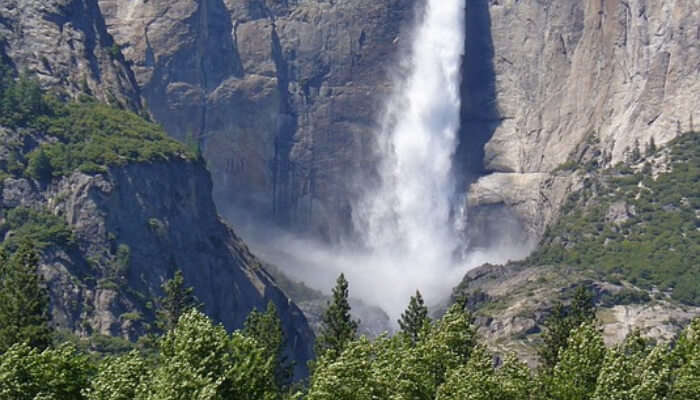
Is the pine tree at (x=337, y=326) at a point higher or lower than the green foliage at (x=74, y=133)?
lower

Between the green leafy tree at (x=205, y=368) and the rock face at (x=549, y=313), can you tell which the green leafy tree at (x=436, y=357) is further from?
the rock face at (x=549, y=313)

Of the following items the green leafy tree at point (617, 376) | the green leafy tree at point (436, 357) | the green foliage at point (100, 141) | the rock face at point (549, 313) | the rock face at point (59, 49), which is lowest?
the green leafy tree at point (617, 376)

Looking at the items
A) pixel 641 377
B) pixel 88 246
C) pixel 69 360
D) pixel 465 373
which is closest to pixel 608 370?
pixel 641 377

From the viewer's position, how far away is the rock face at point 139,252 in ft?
502

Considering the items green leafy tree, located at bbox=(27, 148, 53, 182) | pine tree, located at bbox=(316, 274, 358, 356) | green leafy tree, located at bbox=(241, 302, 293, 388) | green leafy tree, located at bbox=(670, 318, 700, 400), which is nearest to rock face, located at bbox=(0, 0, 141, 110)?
green leafy tree, located at bbox=(27, 148, 53, 182)

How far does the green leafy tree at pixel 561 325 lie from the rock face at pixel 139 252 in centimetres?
5064

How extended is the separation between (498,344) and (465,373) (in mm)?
99126

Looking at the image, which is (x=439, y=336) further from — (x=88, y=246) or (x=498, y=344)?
(x=498, y=344)

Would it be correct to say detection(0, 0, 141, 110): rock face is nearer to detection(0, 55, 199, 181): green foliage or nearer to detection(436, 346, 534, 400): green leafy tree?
detection(0, 55, 199, 181): green foliage

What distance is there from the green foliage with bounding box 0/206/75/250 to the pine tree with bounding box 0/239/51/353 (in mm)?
41698

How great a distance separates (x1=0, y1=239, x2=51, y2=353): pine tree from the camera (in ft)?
339

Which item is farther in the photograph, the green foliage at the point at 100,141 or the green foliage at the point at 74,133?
the green foliage at the point at 100,141

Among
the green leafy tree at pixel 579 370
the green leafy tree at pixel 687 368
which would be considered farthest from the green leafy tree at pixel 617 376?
the green leafy tree at pixel 579 370

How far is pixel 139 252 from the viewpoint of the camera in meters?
164
